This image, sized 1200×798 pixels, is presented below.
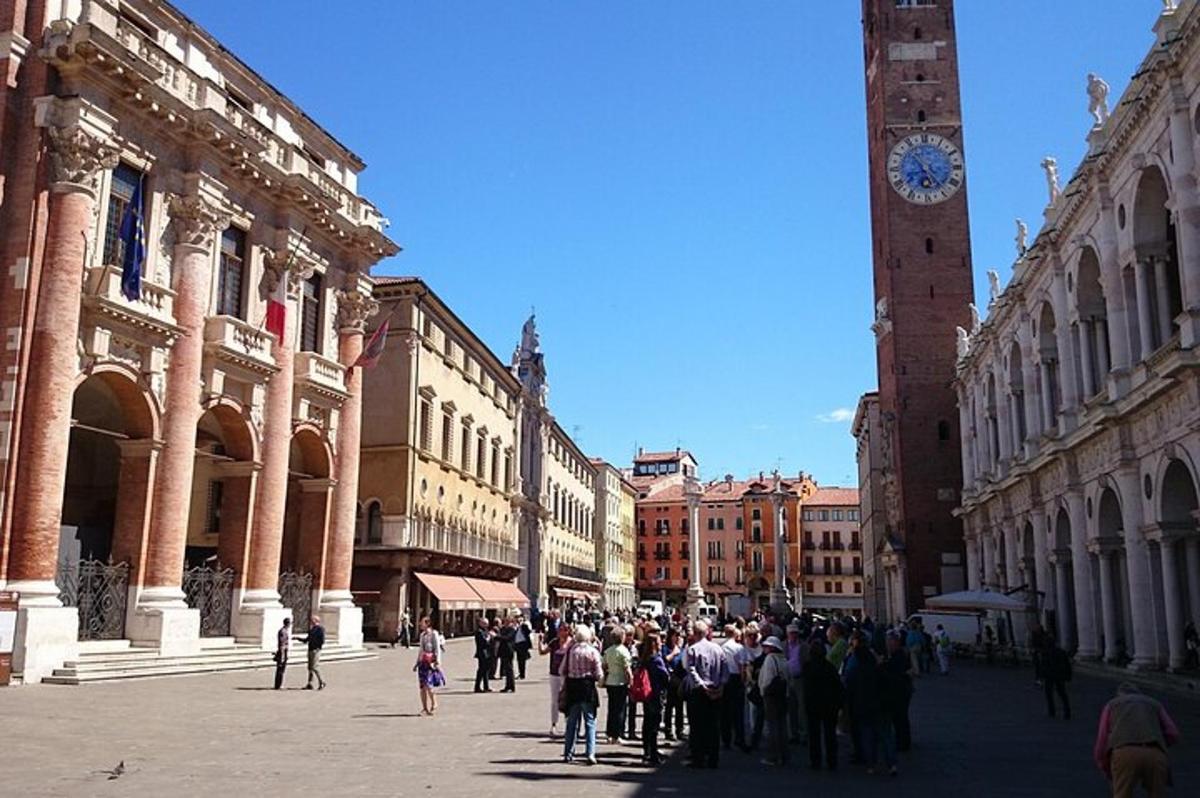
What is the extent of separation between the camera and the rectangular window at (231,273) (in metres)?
25.7

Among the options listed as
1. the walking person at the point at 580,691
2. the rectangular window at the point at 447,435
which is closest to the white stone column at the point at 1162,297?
the walking person at the point at 580,691

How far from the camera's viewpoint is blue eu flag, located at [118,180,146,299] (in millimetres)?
20766

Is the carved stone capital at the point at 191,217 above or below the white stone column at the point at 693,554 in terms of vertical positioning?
above

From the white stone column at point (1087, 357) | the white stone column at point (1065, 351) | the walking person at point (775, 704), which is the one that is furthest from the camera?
the white stone column at point (1065, 351)

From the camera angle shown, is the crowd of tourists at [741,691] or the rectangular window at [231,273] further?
the rectangular window at [231,273]

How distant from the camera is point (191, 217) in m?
23.8

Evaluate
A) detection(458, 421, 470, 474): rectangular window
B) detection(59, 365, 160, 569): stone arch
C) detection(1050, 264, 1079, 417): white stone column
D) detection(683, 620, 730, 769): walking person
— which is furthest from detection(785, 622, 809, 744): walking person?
detection(458, 421, 470, 474): rectangular window

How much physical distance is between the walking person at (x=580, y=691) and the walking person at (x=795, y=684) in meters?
2.66

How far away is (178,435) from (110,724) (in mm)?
Answer: 10239

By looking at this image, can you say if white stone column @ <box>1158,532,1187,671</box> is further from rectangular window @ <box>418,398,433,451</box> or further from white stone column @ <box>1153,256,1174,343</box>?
rectangular window @ <box>418,398,433,451</box>

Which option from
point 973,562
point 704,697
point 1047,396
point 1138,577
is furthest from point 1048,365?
point 704,697

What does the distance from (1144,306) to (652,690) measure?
1834 centimetres

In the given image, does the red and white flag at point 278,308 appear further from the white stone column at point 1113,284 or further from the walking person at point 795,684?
the white stone column at point 1113,284

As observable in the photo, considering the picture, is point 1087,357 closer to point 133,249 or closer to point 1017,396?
point 1017,396
